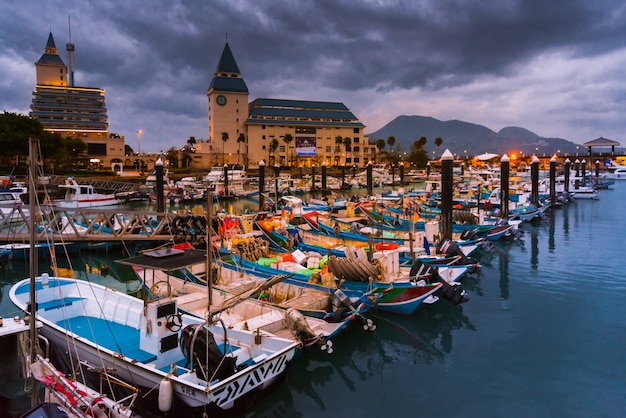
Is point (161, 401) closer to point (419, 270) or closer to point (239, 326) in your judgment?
point (239, 326)

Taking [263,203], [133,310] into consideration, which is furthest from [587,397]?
[263,203]

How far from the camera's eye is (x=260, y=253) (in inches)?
790

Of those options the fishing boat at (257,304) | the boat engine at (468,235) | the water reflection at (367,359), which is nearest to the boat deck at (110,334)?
the fishing boat at (257,304)

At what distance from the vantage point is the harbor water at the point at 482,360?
10.4 meters

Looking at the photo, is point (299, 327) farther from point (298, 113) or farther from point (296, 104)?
point (296, 104)

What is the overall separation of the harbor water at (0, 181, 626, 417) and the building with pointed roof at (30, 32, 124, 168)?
91.1 m

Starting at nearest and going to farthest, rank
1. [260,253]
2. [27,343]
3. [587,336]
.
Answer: [27,343] < [587,336] < [260,253]

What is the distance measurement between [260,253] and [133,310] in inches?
325

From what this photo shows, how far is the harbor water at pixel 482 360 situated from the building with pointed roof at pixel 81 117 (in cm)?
9107

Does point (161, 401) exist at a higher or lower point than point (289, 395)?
higher

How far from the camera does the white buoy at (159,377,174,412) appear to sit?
28.0ft

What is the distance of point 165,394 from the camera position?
855cm

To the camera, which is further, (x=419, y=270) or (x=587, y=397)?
(x=419, y=270)

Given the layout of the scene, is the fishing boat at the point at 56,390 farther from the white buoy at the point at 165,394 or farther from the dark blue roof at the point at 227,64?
the dark blue roof at the point at 227,64
